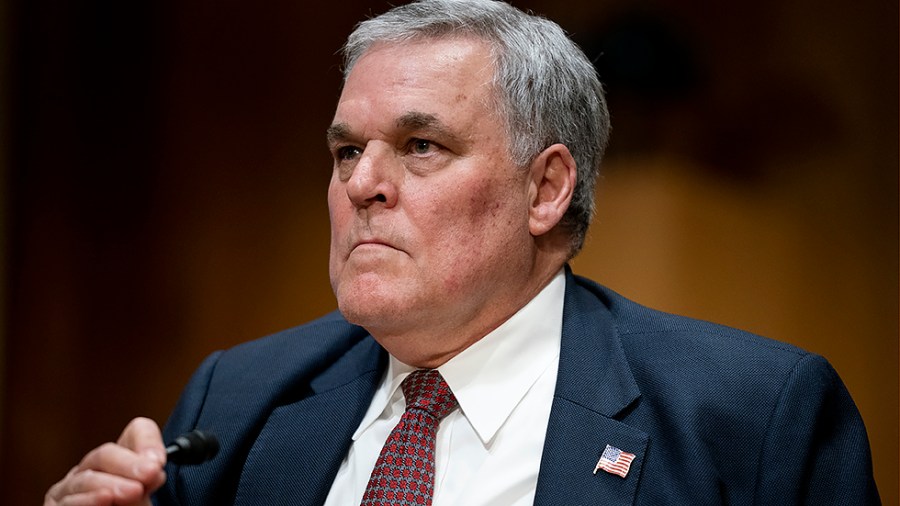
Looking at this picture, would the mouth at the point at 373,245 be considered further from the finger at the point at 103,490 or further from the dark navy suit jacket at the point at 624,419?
the finger at the point at 103,490

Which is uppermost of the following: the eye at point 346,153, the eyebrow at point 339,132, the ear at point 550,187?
the eyebrow at point 339,132

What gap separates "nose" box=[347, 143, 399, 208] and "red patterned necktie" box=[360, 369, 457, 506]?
341 mm

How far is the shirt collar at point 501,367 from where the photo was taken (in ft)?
5.57

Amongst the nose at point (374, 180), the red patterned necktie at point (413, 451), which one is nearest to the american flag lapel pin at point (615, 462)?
the red patterned necktie at point (413, 451)

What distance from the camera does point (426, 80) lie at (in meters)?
1.73

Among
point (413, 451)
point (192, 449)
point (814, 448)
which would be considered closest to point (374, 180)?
point (413, 451)

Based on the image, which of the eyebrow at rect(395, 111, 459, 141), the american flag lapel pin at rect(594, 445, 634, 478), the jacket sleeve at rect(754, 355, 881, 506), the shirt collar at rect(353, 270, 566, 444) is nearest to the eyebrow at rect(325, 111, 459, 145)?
the eyebrow at rect(395, 111, 459, 141)

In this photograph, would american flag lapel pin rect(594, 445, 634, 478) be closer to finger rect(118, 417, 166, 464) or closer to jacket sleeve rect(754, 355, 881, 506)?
jacket sleeve rect(754, 355, 881, 506)

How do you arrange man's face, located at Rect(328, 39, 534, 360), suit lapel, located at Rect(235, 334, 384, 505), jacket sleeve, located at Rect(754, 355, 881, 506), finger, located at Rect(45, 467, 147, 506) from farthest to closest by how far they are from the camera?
suit lapel, located at Rect(235, 334, 384, 505) < man's face, located at Rect(328, 39, 534, 360) < jacket sleeve, located at Rect(754, 355, 881, 506) < finger, located at Rect(45, 467, 147, 506)

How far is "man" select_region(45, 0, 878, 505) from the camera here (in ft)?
5.17

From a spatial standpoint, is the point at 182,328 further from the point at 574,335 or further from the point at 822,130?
the point at 822,130

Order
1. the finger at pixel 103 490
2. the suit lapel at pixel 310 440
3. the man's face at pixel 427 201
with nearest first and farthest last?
the finger at pixel 103 490 < the man's face at pixel 427 201 < the suit lapel at pixel 310 440

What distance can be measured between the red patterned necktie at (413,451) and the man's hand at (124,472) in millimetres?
442

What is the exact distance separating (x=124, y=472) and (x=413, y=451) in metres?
0.53
